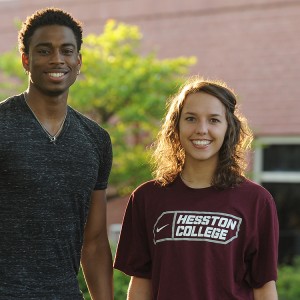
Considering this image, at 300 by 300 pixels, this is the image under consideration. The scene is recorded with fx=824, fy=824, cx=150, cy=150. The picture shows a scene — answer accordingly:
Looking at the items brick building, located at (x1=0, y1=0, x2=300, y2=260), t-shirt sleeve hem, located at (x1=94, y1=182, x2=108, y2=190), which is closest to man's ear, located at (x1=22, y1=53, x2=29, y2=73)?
t-shirt sleeve hem, located at (x1=94, y1=182, x2=108, y2=190)

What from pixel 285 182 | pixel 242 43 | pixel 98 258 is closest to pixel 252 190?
pixel 98 258

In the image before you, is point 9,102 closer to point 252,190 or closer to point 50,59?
point 50,59

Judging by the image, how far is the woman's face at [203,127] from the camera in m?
3.58

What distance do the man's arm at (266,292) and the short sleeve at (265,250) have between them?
0.02 meters

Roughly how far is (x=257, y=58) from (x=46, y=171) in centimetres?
900

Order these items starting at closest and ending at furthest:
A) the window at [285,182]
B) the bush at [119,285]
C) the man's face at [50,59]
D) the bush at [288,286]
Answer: the man's face at [50,59], the bush at [119,285], the bush at [288,286], the window at [285,182]

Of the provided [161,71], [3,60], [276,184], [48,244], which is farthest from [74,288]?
[276,184]

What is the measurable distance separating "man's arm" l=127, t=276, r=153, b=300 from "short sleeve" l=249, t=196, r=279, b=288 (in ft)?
1.59

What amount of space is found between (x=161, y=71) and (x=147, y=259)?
591 centimetres

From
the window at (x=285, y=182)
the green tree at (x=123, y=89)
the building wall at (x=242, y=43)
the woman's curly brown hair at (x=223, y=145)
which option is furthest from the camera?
the building wall at (x=242, y=43)

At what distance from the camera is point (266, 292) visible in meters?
3.49

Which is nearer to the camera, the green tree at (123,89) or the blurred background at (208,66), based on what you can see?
the green tree at (123,89)

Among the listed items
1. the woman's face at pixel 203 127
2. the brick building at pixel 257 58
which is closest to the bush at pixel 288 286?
the brick building at pixel 257 58

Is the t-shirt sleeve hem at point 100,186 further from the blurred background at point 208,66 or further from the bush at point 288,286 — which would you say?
the blurred background at point 208,66
